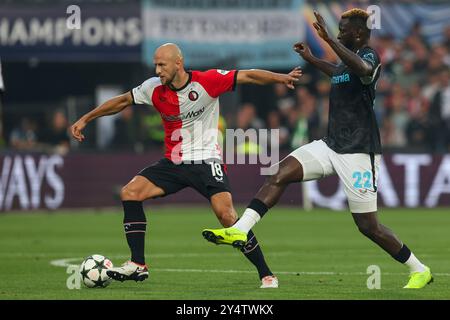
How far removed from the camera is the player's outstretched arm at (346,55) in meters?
11.9

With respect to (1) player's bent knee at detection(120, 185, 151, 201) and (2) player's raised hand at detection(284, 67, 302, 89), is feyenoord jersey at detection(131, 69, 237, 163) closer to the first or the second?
(1) player's bent knee at detection(120, 185, 151, 201)

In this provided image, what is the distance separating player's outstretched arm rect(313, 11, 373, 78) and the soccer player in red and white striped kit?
1106 millimetres

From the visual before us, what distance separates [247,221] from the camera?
1230cm

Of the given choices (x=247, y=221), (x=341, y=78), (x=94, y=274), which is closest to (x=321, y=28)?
(x=341, y=78)

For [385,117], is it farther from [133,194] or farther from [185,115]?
[133,194]

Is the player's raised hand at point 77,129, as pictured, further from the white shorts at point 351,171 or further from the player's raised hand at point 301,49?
the player's raised hand at point 301,49

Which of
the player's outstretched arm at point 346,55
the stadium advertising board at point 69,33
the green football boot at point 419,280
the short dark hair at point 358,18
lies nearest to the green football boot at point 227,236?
the green football boot at point 419,280

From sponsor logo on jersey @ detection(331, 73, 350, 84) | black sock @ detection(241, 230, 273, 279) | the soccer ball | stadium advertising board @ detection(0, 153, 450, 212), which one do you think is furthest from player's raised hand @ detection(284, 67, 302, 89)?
stadium advertising board @ detection(0, 153, 450, 212)

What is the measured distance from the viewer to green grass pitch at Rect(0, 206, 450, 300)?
1240cm

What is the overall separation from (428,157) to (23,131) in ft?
31.6

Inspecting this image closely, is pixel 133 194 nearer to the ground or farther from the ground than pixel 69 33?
nearer to the ground

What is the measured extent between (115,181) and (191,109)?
48.0 feet

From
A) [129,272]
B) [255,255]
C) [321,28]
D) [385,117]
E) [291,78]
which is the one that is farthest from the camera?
Result: [385,117]
